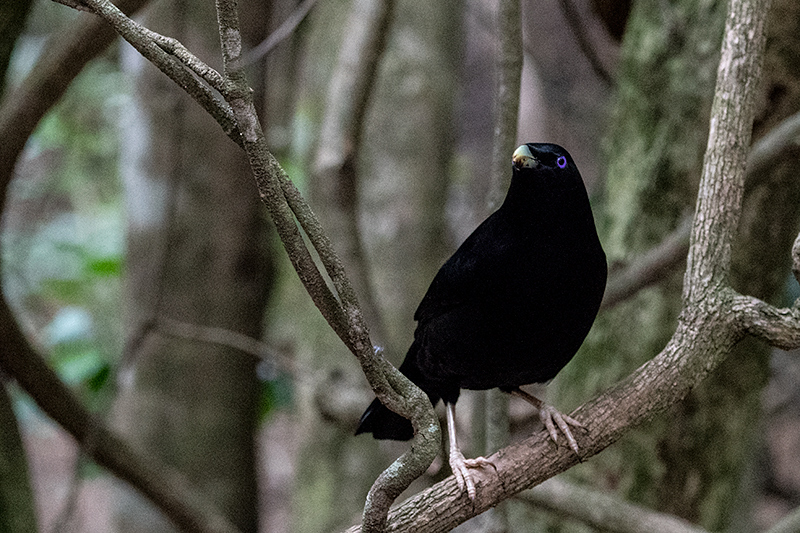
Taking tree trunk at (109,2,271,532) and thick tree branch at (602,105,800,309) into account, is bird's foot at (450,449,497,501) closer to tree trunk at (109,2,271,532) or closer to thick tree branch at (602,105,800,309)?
thick tree branch at (602,105,800,309)

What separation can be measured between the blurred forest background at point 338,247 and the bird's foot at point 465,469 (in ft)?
3.35

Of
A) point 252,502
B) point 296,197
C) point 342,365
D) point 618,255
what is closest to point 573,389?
point 618,255

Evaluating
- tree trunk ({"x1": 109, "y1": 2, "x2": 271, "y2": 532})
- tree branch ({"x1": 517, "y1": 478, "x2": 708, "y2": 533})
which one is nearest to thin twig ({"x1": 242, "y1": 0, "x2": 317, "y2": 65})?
tree trunk ({"x1": 109, "y1": 2, "x2": 271, "y2": 532})

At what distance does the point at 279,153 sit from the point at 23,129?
2.57 m

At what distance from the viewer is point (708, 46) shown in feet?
12.5

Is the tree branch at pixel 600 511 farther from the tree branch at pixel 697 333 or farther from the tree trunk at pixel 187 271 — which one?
the tree trunk at pixel 187 271

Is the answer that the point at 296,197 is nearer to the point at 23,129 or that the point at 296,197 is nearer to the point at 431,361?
the point at 431,361

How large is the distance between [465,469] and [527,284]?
A: 0.48 meters

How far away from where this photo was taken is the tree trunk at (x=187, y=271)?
15.0 ft

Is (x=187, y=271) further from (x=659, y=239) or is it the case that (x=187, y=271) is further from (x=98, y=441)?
(x=659, y=239)

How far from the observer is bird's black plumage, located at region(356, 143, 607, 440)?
2.01 meters

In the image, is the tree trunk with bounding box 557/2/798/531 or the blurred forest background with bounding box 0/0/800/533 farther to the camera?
the tree trunk with bounding box 557/2/798/531

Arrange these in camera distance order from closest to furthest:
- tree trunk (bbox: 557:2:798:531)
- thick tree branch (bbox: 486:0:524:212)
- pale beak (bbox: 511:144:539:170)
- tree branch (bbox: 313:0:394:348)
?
pale beak (bbox: 511:144:539:170) → thick tree branch (bbox: 486:0:524:212) → tree branch (bbox: 313:0:394:348) → tree trunk (bbox: 557:2:798:531)

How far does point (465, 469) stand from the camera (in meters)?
2.06
